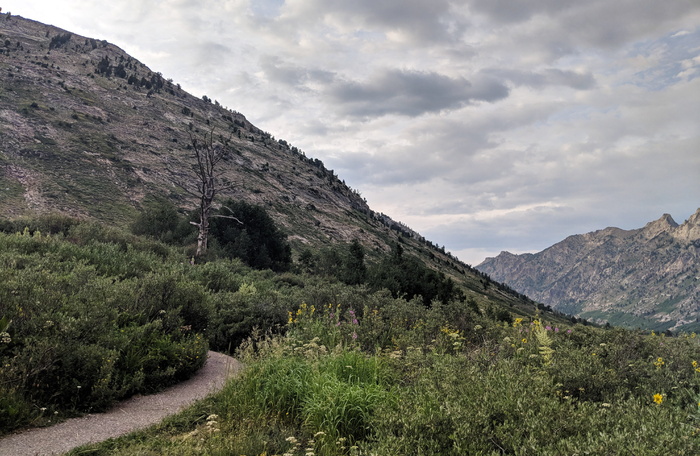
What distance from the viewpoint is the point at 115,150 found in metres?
63.3

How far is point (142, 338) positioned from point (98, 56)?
5156 inches

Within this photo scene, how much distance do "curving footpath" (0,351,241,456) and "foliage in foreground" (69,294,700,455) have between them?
453 mm

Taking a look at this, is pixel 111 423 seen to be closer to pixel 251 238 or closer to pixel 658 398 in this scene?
pixel 658 398

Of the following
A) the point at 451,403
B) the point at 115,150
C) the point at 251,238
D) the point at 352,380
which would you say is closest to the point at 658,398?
the point at 451,403

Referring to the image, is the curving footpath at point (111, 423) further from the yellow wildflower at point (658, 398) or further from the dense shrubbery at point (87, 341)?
the yellow wildflower at point (658, 398)

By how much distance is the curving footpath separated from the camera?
5.06 meters

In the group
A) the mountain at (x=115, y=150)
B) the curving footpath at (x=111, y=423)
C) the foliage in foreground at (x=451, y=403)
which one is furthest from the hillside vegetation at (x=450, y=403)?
the mountain at (x=115, y=150)

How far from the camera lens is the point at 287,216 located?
75.6 m

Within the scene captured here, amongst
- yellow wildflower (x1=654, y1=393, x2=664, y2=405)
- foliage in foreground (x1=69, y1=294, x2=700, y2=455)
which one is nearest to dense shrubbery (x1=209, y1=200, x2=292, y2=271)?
foliage in foreground (x1=69, y1=294, x2=700, y2=455)

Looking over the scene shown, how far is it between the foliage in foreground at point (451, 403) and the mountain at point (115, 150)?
2148 cm

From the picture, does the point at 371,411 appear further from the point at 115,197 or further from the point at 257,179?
the point at 257,179

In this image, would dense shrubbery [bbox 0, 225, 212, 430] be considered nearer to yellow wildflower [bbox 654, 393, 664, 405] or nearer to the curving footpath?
the curving footpath


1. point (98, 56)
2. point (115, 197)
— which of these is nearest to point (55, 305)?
point (115, 197)

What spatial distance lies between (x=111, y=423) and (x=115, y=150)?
223 ft
